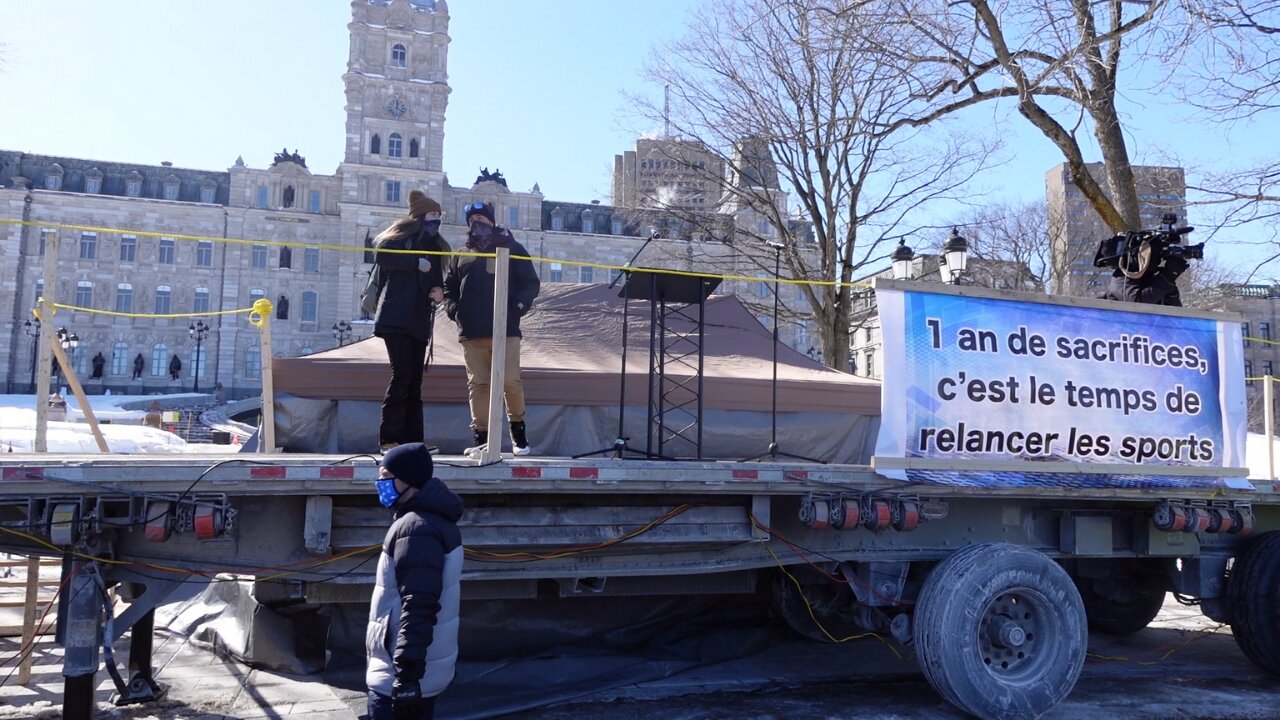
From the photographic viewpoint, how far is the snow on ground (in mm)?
18312

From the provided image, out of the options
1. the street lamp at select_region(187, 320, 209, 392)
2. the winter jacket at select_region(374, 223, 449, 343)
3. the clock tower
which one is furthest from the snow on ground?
the clock tower

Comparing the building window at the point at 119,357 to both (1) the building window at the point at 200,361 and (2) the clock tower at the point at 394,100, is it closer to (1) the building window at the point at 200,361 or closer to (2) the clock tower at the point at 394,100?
(1) the building window at the point at 200,361

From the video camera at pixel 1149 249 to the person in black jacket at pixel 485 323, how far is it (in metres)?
5.27

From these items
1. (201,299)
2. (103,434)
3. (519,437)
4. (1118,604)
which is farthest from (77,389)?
(201,299)

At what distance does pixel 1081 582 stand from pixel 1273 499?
1.88 metres

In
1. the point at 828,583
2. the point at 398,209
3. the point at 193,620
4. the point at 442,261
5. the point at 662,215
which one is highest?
the point at 398,209

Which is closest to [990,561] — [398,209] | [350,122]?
[398,209]

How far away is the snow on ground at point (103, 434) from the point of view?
18312 mm

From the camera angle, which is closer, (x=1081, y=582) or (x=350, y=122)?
(x=1081, y=582)

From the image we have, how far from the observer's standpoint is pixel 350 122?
7038 cm

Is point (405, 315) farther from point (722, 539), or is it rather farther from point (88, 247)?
point (88, 247)

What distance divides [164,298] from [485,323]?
69.8 meters

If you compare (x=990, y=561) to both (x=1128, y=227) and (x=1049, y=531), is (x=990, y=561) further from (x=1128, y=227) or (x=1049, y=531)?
(x=1128, y=227)

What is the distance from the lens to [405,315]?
19.3ft
